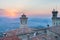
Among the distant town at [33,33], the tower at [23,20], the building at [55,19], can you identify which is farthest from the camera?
the building at [55,19]

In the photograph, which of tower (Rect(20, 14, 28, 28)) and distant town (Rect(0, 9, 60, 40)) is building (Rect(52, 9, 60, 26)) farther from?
tower (Rect(20, 14, 28, 28))

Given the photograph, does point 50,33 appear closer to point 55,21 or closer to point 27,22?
point 27,22

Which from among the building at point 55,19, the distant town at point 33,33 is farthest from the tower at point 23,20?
the building at point 55,19

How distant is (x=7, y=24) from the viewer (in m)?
18.8

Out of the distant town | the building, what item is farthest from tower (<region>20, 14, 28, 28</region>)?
the building

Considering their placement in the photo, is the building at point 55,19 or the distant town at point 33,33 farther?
the building at point 55,19

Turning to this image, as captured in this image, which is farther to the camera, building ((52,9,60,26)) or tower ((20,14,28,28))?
building ((52,9,60,26))

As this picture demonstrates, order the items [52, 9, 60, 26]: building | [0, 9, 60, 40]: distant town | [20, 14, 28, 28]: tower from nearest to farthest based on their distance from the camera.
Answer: [0, 9, 60, 40]: distant town < [20, 14, 28, 28]: tower < [52, 9, 60, 26]: building

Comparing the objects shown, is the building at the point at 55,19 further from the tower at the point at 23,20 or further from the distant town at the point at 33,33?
the tower at the point at 23,20

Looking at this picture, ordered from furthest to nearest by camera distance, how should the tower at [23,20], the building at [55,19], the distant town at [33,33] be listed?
the building at [55,19], the tower at [23,20], the distant town at [33,33]

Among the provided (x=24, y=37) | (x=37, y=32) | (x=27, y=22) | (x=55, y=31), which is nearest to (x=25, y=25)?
(x=27, y=22)

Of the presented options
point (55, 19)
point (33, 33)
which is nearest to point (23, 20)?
point (33, 33)

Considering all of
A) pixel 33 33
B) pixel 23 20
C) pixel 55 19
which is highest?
pixel 23 20

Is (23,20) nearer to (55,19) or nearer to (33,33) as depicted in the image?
(33,33)
